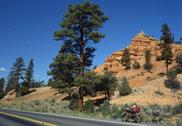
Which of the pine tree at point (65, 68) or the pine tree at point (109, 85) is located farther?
the pine tree at point (109, 85)

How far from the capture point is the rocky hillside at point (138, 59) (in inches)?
3640

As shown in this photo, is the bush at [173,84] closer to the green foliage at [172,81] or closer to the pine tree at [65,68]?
the green foliage at [172,81]

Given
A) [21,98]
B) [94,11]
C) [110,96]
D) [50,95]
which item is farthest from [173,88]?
[21,98]

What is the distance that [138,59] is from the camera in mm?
122375

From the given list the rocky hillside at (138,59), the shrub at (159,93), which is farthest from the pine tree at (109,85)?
the rocky hillside at (138,59)

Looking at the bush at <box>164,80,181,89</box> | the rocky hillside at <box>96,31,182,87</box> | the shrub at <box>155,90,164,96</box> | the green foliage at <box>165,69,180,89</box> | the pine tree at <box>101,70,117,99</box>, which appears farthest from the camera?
the rocky hillside at <box>96,31,182,87</box>

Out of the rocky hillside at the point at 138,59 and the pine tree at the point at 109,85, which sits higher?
the rocky hillside at the point at 138,59

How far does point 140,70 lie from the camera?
328ft

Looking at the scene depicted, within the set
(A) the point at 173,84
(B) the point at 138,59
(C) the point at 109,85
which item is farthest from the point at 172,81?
(B) the point at 138,59

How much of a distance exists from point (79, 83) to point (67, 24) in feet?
23.5

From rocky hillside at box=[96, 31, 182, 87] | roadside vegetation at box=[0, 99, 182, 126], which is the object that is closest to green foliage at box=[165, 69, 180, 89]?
rocky hillside at box=[96, 31, 182, 87]

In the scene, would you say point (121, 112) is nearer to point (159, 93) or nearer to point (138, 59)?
point (159, 93)

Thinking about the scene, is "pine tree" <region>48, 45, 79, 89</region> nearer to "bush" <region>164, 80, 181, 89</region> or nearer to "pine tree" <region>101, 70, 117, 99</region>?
"pine tree" <region>101, 70, 117, 99</region>

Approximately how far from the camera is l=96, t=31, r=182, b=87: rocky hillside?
92444 millimetres
